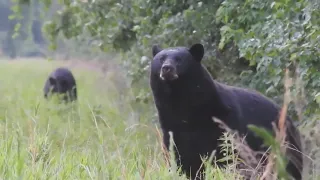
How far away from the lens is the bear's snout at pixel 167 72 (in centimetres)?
618

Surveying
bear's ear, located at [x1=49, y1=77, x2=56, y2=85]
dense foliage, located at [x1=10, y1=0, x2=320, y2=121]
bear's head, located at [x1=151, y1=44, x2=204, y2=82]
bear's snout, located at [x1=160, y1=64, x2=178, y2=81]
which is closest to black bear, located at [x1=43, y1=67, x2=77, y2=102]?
bear's ear, located at [x1=49, y1=77, x2=56, y2=85]

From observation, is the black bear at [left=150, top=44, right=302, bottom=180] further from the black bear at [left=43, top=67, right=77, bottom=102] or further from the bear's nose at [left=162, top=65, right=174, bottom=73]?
the black bear at [left=43, top=67, right=77, bottom=102]

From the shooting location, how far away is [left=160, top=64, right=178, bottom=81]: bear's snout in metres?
6.18

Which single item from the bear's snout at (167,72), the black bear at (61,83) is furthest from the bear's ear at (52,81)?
the bear's snout at (167,72)

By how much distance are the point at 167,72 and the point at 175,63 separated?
121mm

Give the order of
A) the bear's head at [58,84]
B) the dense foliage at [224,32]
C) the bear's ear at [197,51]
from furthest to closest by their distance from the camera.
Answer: the bear's head at [58,84]
the bear's ear at [197,51]
the dense foliage at [224,32]

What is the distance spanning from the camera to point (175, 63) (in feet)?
20.5

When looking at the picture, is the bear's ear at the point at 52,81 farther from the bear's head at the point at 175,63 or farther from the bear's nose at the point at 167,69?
the bear's nose at the point at 167,69

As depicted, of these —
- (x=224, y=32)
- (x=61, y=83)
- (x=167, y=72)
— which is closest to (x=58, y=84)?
(x=61, y=83)

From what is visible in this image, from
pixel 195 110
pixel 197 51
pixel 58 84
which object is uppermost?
pixel 197 51

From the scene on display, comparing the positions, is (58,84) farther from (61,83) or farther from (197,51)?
(197,51)

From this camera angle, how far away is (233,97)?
650cm

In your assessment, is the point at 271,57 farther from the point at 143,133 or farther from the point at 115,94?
the point at 115,94

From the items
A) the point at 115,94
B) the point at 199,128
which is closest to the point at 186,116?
the point at 199,128
